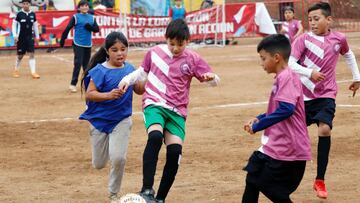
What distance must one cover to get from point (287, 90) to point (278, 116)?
209 mm

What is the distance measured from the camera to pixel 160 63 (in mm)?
7125

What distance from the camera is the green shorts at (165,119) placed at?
6.95 meters

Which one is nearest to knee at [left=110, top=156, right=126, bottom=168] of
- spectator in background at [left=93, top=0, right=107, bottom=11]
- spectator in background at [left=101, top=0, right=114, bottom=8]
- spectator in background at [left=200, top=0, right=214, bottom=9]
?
spectator in background at [left=93, top=0, right=107, bottom=11]

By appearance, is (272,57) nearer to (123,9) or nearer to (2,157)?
(2,157)

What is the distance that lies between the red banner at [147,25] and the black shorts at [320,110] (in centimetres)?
1930

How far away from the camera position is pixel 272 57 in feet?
19.4

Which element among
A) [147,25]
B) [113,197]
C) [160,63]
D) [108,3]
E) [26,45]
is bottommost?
[113,197]

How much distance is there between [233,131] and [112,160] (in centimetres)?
433

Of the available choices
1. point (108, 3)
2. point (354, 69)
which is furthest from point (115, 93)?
point (108, 3)

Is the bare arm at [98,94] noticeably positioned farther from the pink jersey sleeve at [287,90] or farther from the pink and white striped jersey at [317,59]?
the pink and white striped jersey at [317,59]

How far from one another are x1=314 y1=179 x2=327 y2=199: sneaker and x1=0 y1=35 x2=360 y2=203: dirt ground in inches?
4.1

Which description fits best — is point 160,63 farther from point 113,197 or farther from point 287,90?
point 287,90

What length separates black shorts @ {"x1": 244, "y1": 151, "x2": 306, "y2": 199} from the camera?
5.87m

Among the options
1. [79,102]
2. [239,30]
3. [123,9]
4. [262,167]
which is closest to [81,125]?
[79,102]
